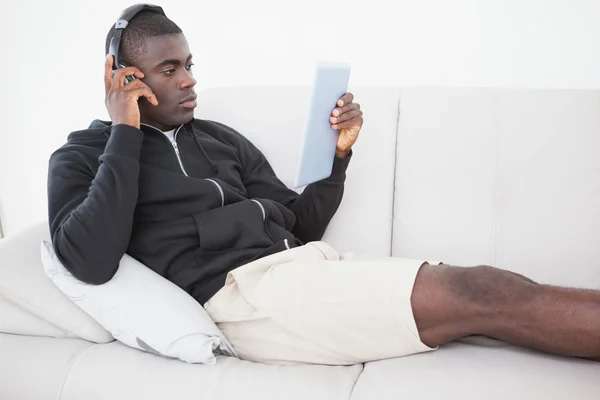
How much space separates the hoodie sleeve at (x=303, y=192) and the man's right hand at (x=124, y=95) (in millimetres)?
338

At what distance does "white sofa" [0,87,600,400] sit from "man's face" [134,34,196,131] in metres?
0.30

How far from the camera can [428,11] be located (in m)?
2.03

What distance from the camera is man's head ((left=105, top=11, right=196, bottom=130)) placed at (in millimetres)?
1500

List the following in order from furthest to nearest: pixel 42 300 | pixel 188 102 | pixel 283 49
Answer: pixel 283 49, pixel 188 102, pixel 42 300

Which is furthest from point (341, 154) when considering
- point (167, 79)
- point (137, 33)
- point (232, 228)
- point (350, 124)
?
point (137, 33)

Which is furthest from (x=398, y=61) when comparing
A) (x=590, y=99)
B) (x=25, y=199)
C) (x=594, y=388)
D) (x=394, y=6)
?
(x=25, y=199)

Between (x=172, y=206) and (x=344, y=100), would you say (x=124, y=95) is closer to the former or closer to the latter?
(x=172, y=206)

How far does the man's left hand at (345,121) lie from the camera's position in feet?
4.74

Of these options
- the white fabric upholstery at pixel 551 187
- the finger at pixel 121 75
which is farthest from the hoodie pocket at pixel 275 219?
the white fabric upholstery at pixel 551 187

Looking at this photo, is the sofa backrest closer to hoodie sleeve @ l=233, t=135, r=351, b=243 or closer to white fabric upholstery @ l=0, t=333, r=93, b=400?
hoodie sleeve @ l=233, t=135, r=351, b=243

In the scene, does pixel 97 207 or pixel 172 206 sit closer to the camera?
pixel 97 207

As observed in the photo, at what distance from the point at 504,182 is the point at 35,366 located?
3.81 feet

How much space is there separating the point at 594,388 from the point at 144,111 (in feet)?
3.69

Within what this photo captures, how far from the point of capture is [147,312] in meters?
1.26
